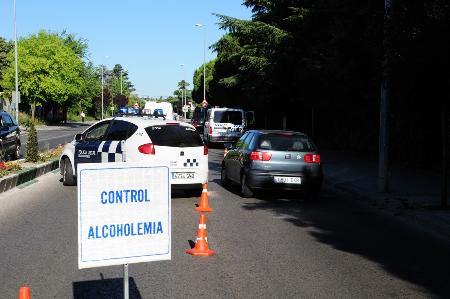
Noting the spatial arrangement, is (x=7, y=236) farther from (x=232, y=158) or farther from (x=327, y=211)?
(x=232, y=158)

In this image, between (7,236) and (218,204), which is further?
(218,204)

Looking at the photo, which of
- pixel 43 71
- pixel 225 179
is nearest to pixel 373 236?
pixel 225 179

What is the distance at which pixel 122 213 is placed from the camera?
14.5 feet

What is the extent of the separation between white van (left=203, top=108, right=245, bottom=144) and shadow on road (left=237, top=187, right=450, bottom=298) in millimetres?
17846

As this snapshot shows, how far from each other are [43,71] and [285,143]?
164 ft

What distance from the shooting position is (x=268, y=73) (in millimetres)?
29797

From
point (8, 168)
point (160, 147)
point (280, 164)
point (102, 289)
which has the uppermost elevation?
point (160, 147)

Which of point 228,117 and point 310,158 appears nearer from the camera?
point 310,158

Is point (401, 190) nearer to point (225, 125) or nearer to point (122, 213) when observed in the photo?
point (122, 213)

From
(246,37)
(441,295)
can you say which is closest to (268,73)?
(246,37)

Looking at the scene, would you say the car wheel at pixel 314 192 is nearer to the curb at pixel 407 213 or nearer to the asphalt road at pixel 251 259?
the curb at pixel 407 213

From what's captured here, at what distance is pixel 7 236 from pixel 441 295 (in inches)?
223

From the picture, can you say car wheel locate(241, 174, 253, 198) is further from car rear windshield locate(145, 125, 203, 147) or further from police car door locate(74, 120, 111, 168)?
police car door locate(74, 120, 111, 168)

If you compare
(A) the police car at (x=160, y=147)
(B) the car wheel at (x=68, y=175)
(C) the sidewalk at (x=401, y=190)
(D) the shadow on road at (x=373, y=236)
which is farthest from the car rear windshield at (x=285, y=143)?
(B) the car wheel at (x=68, y=175)
